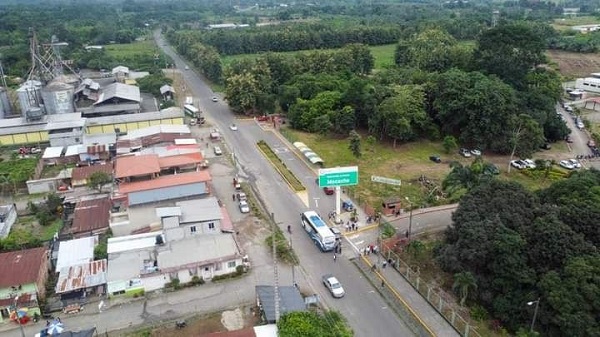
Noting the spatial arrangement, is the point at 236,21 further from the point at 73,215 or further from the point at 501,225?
the point at 501,225

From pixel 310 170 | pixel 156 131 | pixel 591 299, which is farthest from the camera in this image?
pixel 156 131

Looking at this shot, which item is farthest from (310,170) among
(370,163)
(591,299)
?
(591,299)

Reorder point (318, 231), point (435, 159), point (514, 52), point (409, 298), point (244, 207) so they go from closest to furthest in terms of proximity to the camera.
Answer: point (409, 298) < point (318, 231) < point (244, 207) < point (435, 159) < point (514, 52)

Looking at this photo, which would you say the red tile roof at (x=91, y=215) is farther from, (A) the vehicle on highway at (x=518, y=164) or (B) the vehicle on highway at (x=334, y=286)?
(A) the vehicle on highway at (x=518, y=164)

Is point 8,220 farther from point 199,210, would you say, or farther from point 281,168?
point 281,168

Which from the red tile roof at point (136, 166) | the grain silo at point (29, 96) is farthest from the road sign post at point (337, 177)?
the grain silo at point (29, 96)

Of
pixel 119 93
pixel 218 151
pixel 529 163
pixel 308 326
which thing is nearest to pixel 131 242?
pixel 308 326

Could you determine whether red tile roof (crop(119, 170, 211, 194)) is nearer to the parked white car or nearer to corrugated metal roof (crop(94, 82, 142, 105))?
the parked white car
